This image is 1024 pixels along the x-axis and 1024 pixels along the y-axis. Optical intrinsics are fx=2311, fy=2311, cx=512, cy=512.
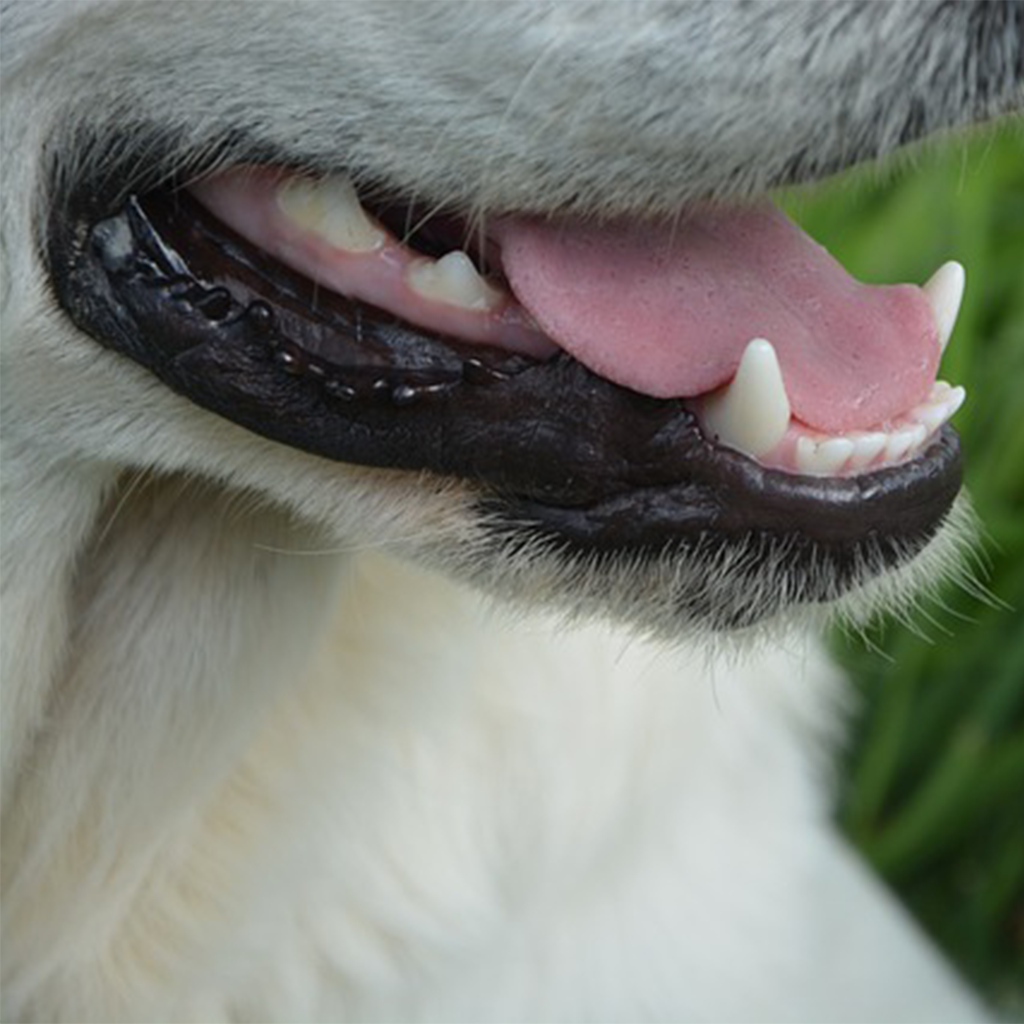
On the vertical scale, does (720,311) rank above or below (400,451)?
above

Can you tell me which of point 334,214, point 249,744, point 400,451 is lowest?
point 249,744

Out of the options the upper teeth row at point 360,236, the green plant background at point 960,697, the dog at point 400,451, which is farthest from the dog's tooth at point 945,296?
the green plant background at point 960,697

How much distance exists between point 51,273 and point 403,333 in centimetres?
32

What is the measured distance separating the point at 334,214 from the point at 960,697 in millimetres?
2163

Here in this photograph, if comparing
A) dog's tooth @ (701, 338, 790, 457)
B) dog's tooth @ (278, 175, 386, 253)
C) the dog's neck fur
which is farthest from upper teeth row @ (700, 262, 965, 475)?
the dog's neck fur

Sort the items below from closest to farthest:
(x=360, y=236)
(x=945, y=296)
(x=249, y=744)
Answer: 1. (x=360, y=236)
2. (x=945, y=296)
3. (x=249, y=744)

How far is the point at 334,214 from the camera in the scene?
198cm

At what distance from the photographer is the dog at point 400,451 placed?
1836mm

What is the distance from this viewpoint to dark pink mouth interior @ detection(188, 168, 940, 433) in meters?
1.93

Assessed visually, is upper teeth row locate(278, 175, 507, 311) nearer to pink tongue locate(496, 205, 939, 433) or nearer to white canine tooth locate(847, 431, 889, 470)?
pink tongue locate(496, 205, 939, 433)

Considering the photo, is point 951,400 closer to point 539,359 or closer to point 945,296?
point 945,296

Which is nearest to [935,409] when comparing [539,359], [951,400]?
[951,400]

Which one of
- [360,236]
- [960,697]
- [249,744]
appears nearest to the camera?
[360,236]

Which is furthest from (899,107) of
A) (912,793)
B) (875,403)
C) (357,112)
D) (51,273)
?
(912,793)
